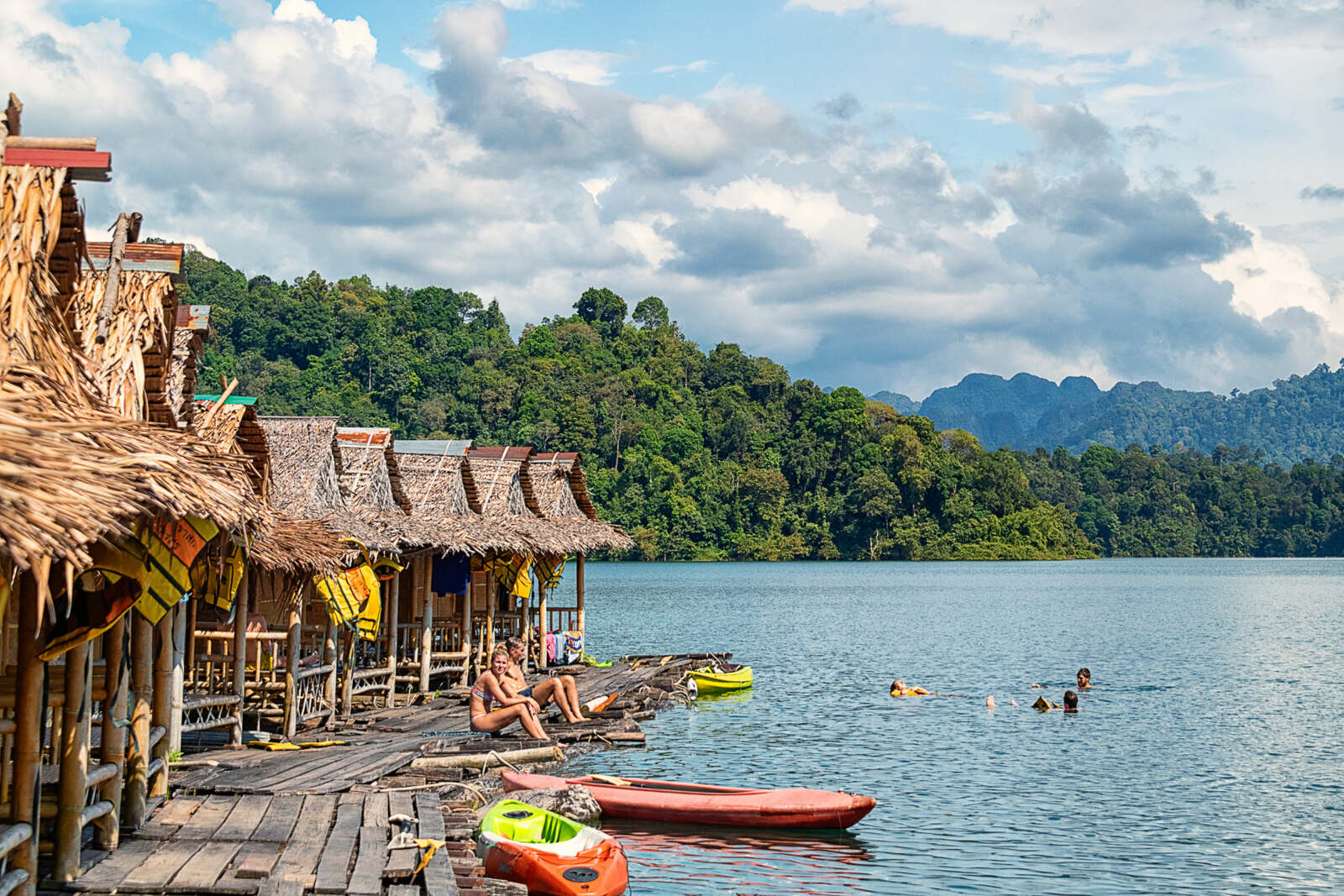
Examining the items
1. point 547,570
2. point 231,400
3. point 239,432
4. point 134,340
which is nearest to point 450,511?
point 547,570

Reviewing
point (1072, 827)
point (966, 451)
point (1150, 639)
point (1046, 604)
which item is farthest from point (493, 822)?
point (966, 451)

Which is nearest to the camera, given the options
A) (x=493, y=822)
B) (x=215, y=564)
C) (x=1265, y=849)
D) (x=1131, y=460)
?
(x=493, y=822)

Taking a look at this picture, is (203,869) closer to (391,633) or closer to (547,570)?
(391,633)

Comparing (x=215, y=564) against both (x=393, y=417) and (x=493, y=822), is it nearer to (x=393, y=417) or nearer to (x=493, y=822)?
(x=493, y=822)

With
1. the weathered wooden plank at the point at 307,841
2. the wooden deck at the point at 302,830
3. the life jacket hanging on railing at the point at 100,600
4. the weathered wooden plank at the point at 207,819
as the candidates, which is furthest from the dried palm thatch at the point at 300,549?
the life jacket hanging on railing at the point at 100,600

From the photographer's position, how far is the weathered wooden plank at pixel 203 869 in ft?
25.6

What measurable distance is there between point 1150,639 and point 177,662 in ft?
125

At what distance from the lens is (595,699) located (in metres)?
19.6

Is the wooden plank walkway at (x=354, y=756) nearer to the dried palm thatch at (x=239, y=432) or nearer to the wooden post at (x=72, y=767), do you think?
the dried palm thatch at (x=239, y=432)

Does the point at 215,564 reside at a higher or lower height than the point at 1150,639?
higher

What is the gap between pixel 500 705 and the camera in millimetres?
16594

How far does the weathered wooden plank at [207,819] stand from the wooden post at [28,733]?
7.24ft

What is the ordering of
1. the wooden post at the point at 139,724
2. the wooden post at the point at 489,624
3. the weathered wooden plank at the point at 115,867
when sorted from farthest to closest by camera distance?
the wooden post at the point at 489,624
the wooden post at the point at 139,724
the weathered wooden plank at the point at 115,867

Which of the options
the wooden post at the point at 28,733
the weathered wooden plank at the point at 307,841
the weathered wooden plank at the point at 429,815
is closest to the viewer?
the wooden post at the point at 28,733
